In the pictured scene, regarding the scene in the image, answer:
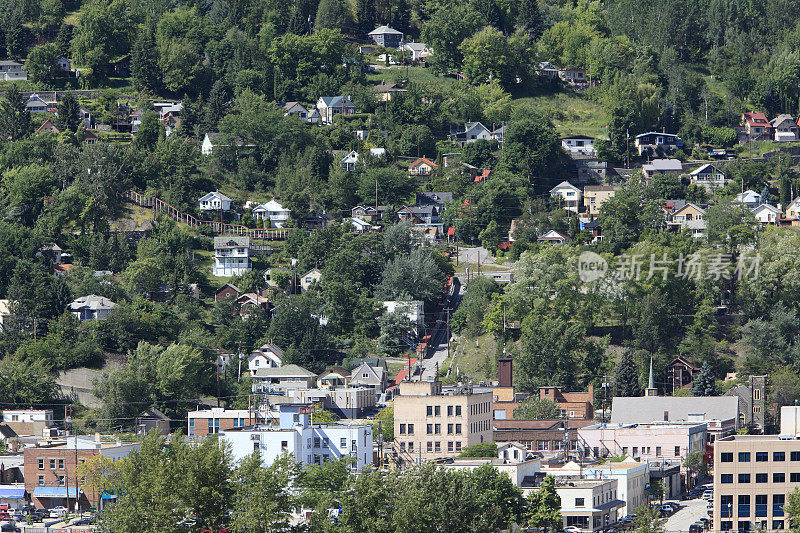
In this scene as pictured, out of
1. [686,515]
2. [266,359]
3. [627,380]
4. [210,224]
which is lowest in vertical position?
[686,515]

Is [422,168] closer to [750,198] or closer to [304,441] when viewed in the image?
[750,198]

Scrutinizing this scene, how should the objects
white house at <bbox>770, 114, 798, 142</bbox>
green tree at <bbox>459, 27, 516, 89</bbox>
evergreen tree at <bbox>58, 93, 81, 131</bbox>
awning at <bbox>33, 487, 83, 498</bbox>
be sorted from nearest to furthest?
awning at <bbox>33, 487, 83, 498</bbox>
evergreen tree at <bbox>58, 93, 81, 131</bbox>
white house at <bbox>770, 114, 798, 142</bbox>
green tree at <bbox>459, 27, 516, 89</bbox>

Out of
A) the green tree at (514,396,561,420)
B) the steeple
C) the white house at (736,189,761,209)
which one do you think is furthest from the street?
the white house at (736,189,761,209)

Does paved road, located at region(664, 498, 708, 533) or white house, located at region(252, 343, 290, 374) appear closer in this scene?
paved road, located at region(664, 498, 708, 533)

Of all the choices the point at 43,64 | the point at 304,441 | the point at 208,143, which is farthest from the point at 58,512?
the point at 43,64

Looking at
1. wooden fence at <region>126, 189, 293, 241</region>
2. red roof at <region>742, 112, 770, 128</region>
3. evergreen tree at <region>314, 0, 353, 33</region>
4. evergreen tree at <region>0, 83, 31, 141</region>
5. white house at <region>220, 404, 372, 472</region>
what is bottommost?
white house at <region>220, 404, 372, 472</region>

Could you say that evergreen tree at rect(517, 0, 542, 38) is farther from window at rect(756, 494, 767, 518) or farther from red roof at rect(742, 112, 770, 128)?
window at rect(756, 494, 767, 518)
